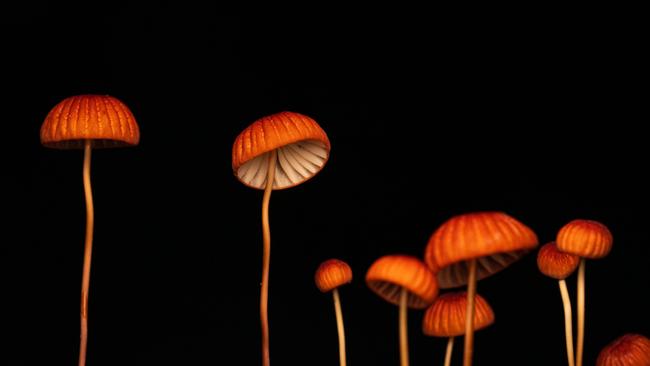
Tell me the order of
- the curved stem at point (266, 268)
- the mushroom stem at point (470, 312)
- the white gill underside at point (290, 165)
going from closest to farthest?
the mushroom stem at point (470, 312) < the curved stem at point (266, 268) < the white gill underside at point (290, 165)

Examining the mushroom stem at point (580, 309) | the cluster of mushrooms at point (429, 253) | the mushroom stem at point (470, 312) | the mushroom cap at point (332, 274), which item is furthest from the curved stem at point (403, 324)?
the mushroom stem at point (580, 309)

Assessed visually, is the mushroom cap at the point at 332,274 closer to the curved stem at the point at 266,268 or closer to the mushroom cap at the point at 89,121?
the curved stem at the point at 266,268

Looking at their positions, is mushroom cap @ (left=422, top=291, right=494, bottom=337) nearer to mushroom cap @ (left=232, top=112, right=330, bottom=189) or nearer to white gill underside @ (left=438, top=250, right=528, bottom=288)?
white gill underside @ (left=438, top=250, right=528, bottom=288)

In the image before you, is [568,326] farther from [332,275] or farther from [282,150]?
[282,150]

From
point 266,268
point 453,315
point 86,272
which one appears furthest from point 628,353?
point 86,272

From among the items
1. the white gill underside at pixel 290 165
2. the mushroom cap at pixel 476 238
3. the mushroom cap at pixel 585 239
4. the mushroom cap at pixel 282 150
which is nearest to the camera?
the mushroom cap at pixel 476 238

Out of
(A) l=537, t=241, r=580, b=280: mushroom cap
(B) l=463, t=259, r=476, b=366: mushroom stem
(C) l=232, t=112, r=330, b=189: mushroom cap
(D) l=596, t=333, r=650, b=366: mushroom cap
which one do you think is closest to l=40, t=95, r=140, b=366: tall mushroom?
(C) l=232, t=112, r=330, b=189: mushroom cap

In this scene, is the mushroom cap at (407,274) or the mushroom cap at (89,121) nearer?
the mushroom cap at (407,274)
